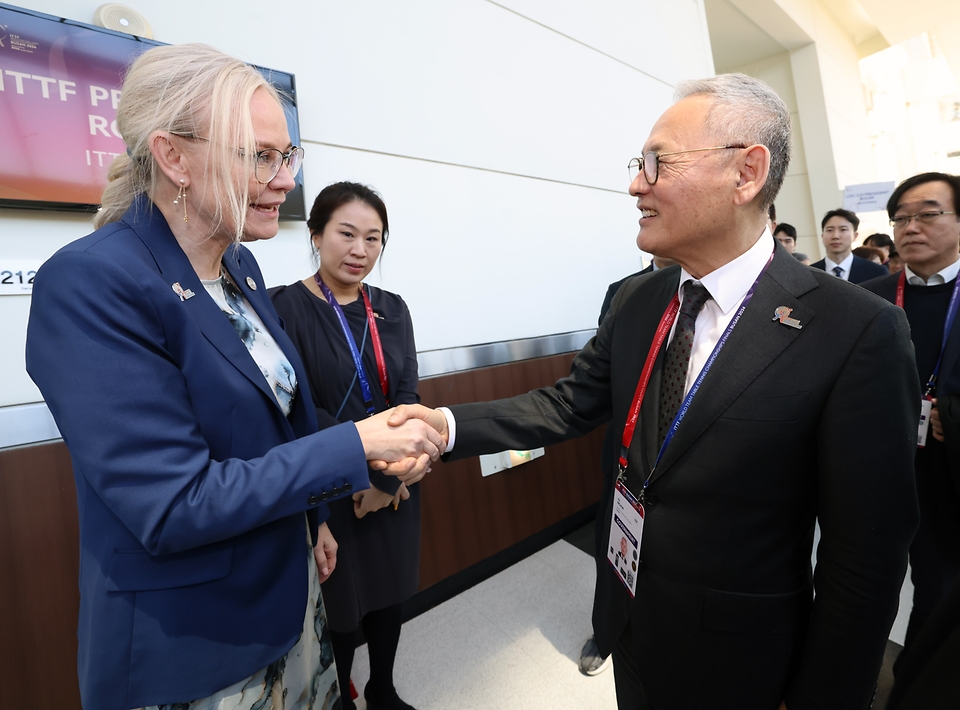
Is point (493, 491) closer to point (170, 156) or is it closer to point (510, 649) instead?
point (510, 649)

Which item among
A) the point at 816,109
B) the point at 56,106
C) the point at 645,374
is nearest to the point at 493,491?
the point at 645,374

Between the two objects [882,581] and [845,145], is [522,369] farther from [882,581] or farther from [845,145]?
[845,145]

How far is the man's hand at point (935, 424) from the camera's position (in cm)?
174

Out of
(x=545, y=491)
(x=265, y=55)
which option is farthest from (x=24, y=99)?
(x=545, y=491)

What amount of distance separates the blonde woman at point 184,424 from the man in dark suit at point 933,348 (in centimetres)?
205

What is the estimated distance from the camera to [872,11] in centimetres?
746

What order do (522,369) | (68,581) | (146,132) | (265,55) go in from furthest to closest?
(522,369)
(265,55)
(68,581)
(146,132)

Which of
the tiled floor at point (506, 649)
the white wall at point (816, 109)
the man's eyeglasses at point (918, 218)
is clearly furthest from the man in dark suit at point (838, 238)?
the tiled floor at point (506, 649)

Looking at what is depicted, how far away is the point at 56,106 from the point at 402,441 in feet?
5.50

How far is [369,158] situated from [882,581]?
2492 mm

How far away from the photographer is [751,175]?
1.05 metres

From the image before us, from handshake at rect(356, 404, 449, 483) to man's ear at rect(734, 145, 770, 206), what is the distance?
2.82 ft

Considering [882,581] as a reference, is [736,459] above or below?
above

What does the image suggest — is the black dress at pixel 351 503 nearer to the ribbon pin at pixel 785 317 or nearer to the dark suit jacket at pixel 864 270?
the ribbon pin at pixel 785 317
